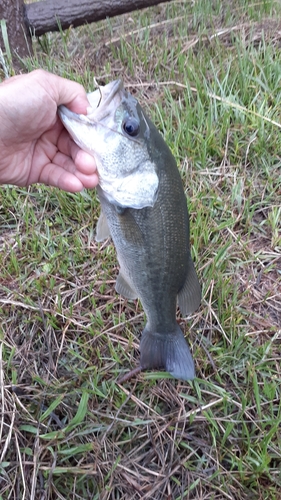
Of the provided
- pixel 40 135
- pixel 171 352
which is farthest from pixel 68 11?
pixel 171 352

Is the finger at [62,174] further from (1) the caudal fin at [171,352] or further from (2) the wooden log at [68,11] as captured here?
(2) the wooden log at [68,11]

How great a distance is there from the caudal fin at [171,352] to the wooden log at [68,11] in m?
3.02

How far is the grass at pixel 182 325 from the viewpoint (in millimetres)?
1800

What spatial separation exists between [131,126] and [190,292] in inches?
27.4

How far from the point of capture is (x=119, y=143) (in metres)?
1.47

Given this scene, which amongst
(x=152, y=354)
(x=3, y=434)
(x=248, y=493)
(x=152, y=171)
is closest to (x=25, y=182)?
(x=152, y=171)

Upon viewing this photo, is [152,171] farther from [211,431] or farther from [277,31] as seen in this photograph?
[277,31]

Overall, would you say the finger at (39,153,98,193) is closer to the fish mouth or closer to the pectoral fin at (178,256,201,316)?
the fish mouth

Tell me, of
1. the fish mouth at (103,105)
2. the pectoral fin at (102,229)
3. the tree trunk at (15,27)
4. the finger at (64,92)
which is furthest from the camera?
the tree trunk at (15,27)

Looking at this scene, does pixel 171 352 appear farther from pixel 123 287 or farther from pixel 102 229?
pixel 102 229

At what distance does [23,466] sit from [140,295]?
915mm

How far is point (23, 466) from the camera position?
5.85 ft

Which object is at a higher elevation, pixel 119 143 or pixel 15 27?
pixel 15 27

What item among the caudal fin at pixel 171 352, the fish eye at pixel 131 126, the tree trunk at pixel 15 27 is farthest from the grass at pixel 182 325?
the fish eye at pixel 131 126
